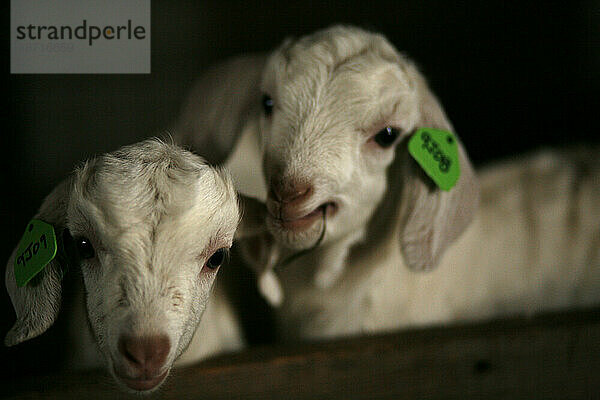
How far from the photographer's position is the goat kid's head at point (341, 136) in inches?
37.1

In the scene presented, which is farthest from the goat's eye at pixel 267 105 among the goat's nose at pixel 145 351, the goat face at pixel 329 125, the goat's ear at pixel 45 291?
the goat's nose at pixel 145 351

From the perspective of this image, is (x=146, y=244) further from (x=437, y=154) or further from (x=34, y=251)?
(x=437, y=154)

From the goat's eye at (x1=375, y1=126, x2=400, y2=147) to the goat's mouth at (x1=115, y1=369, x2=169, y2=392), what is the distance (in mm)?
531

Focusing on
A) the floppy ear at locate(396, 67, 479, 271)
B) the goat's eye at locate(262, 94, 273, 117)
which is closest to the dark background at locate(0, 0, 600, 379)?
the goat's eye at locate(262, 94, 273, 117)

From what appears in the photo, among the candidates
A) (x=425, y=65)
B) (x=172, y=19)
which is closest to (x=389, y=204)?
(x=172, y=19)

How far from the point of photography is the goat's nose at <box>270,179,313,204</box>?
91cm

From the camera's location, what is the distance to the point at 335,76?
990mm

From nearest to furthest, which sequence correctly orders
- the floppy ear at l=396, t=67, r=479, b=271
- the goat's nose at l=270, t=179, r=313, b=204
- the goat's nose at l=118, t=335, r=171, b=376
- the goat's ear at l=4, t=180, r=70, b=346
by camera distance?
the goat's nose at l=118, t=335, r=171, b=376
the goat's ear at l=4, t=180, r=70, b=346
the goat's nose at l=270, t=179, r=313, b=204
the floppy ear at l=396, t=67, r=479, b=271

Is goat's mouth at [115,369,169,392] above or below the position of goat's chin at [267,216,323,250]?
below

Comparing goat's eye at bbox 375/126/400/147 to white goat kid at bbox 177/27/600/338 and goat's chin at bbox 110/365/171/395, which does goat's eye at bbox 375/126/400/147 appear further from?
goat's chin at bbox 110/365/171/395

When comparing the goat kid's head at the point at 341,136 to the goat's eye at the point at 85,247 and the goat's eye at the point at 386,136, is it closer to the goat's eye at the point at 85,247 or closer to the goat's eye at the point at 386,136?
the goat's eye at the point at 386,136

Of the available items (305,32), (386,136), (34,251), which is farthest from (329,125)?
(305,32)

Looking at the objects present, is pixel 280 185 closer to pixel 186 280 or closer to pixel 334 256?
pixel 186 280

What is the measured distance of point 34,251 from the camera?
783 mm
